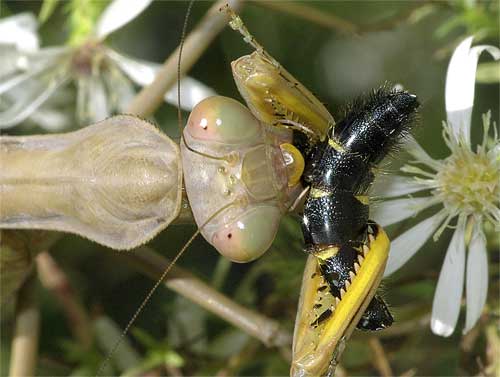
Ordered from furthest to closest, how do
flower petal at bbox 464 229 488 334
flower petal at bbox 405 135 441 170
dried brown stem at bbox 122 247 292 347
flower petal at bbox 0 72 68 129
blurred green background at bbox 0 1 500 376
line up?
flower petal at bbox 0 72 68 129
blurred green background at bbox 0 1 500 376
dried brown stem at bbox 122 247 292 347
flower petal at bbox 405 135 441 170
flower petal at bbox 464 229 488 334

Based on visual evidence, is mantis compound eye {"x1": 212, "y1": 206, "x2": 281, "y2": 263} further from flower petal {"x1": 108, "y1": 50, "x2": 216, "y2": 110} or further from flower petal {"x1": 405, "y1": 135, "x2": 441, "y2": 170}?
flower petal {"x1": 108, "y1": 50, "x2": 216, "y2": 110}

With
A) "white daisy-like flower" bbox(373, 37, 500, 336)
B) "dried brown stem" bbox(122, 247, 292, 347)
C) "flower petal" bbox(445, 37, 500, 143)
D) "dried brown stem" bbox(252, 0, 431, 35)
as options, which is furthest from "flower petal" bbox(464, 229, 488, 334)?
"dried brown stem" bbox(252, 0, 431, 35)

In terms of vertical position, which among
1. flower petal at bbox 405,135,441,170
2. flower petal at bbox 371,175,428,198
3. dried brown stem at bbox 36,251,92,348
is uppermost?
flower petal at bbox 405,135,441,170

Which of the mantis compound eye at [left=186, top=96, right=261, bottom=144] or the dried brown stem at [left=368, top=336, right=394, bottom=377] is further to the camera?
the dried brown stem at [left=368, top=336, right=394, bottom=377]

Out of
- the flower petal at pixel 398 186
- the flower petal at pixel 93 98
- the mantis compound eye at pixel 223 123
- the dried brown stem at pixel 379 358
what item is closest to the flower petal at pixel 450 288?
the flower petal at pixel 398 186

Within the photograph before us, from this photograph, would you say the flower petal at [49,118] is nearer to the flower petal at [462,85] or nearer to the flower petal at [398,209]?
the flower petal at [398,209]

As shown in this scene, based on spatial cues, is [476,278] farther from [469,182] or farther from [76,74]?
[76,74]

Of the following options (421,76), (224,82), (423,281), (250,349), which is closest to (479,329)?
(423,281)
